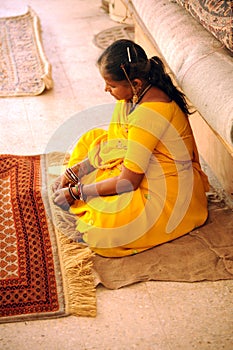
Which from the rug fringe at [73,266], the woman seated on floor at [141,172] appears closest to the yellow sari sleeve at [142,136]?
the woman seated on floor at [141,172]

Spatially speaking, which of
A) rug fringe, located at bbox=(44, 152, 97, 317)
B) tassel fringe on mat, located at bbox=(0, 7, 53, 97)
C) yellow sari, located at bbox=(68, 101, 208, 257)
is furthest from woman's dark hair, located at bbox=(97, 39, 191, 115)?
tassel fringe on mat, located at bbox=(0, 7, 53, 97)

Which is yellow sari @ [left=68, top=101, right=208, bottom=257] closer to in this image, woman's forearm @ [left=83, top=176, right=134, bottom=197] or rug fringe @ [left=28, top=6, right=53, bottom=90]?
woman's forearm @ [left=83, top=176, right=134, bottom=197]

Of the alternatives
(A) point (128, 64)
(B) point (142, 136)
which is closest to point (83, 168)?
(B) point (142, 136)

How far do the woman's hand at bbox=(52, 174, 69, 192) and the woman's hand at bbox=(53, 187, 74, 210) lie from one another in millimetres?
58

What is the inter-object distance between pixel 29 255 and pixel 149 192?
19.8 inches

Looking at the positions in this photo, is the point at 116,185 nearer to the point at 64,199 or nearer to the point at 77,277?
the point at 64,199

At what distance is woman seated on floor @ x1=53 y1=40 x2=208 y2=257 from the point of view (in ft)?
7.25

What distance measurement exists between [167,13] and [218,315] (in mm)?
1412

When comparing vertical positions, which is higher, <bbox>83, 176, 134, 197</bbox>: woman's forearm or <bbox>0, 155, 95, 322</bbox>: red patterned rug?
<bbox>83, 176, 134, 197</bbox>: woman's forearm

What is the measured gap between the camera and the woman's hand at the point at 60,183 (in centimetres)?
253

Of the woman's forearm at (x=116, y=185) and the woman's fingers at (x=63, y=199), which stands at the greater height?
the woman's forearm at (x=116, y=185)

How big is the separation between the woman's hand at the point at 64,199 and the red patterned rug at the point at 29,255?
0.20 feet

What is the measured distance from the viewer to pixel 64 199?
2453mm

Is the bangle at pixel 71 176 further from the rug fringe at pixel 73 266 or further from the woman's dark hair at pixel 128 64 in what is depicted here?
the woman's dark hair at pixel 128 64
